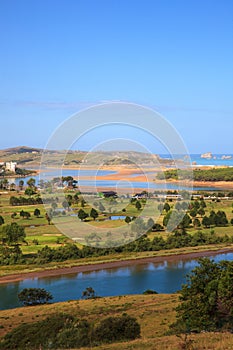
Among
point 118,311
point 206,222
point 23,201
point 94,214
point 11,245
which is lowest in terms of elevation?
point 118,311

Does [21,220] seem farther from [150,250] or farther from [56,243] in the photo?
[150,250]

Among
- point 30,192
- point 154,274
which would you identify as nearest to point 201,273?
point 154,274

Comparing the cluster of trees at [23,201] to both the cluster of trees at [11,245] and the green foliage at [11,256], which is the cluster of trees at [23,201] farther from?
the green foliage at [11,256]

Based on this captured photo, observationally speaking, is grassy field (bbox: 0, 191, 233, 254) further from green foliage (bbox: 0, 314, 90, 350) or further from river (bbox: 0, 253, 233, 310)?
green foliage (bbox: 0, 314, 90, 350)

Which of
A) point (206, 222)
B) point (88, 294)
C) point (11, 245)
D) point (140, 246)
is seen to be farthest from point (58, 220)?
point (206, 222)

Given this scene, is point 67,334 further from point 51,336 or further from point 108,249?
point 108,249

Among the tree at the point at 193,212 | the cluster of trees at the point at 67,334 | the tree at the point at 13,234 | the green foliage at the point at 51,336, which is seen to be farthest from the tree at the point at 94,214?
the cluster of trees at the point at 67,334

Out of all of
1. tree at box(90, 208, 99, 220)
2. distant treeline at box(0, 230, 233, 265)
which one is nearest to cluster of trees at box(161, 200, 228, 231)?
distant treeline at box(0, 230, 233, 265)
